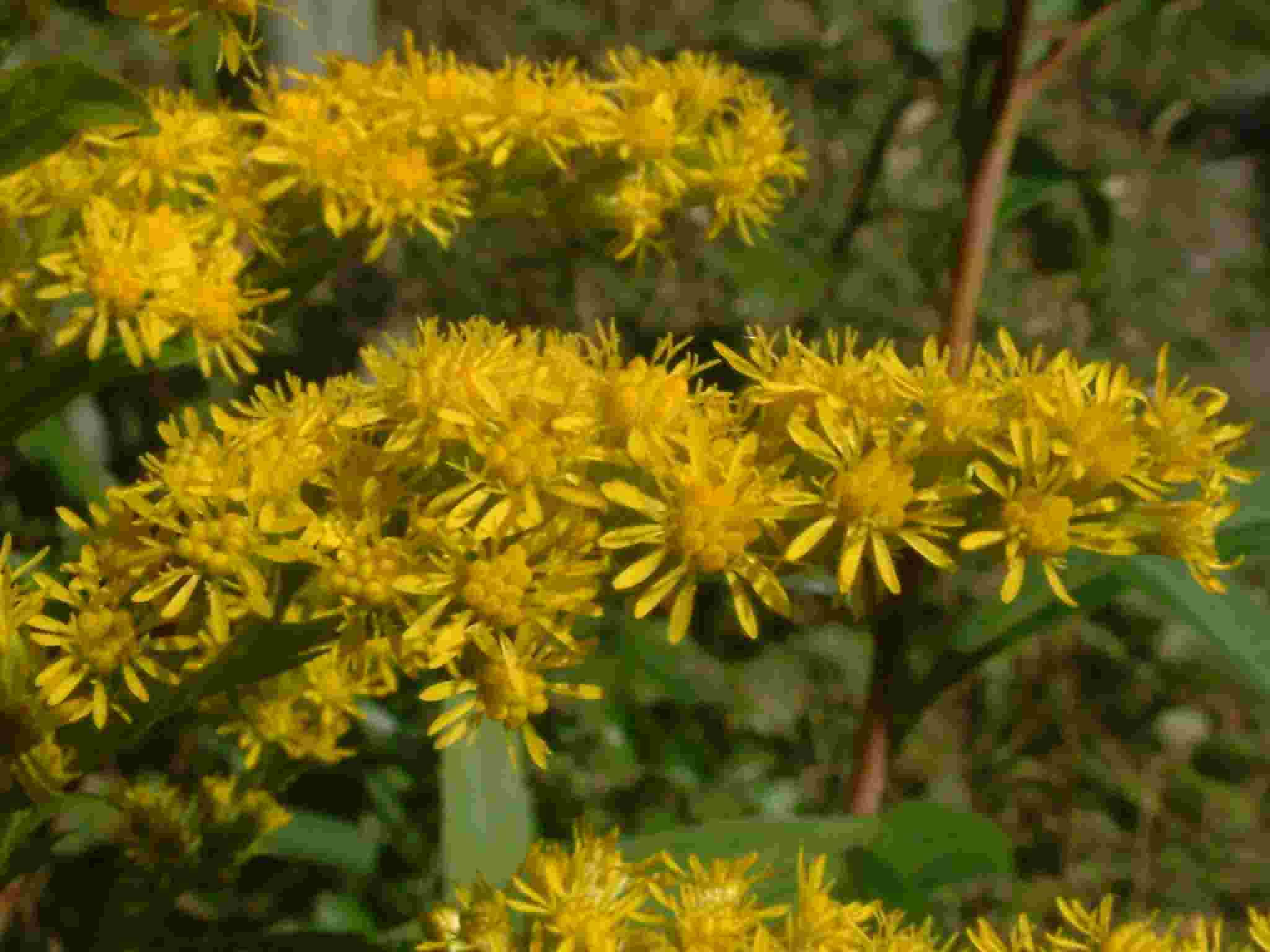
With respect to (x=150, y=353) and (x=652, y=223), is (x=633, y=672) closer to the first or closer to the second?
(x=652, y=223)

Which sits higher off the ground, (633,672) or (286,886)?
(633,672)

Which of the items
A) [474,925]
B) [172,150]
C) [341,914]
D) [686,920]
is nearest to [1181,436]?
[686,920]

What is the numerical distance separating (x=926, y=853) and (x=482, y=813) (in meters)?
0.39

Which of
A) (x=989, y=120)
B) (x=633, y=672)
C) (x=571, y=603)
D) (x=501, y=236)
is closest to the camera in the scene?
(x=571, y=603)

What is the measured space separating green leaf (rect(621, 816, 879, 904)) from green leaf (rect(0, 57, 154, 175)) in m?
0.66

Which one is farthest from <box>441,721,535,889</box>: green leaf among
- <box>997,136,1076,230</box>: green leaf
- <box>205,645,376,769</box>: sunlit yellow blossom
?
<box>997,136,1076,230</box>: green leaf

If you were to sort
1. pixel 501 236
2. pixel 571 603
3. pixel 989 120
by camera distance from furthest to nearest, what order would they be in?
pixel 501 236
pixel 989 120
pixel 571 603

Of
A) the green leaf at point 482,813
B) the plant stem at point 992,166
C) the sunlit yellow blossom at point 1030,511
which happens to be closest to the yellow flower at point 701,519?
the sunlit yellow blossom at point 1030,511

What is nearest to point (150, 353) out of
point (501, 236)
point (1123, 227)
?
point (501, 236)

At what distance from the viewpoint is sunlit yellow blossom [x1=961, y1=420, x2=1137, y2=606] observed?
2.70 feet

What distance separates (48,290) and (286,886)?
3.68 feet

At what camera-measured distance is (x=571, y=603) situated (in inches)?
31.9

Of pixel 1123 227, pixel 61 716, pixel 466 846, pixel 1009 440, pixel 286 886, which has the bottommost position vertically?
pixel 286 886

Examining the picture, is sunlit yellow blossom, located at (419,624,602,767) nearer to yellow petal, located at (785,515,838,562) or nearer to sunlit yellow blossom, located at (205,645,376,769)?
yellow petal, located at (785,515,838,562)
